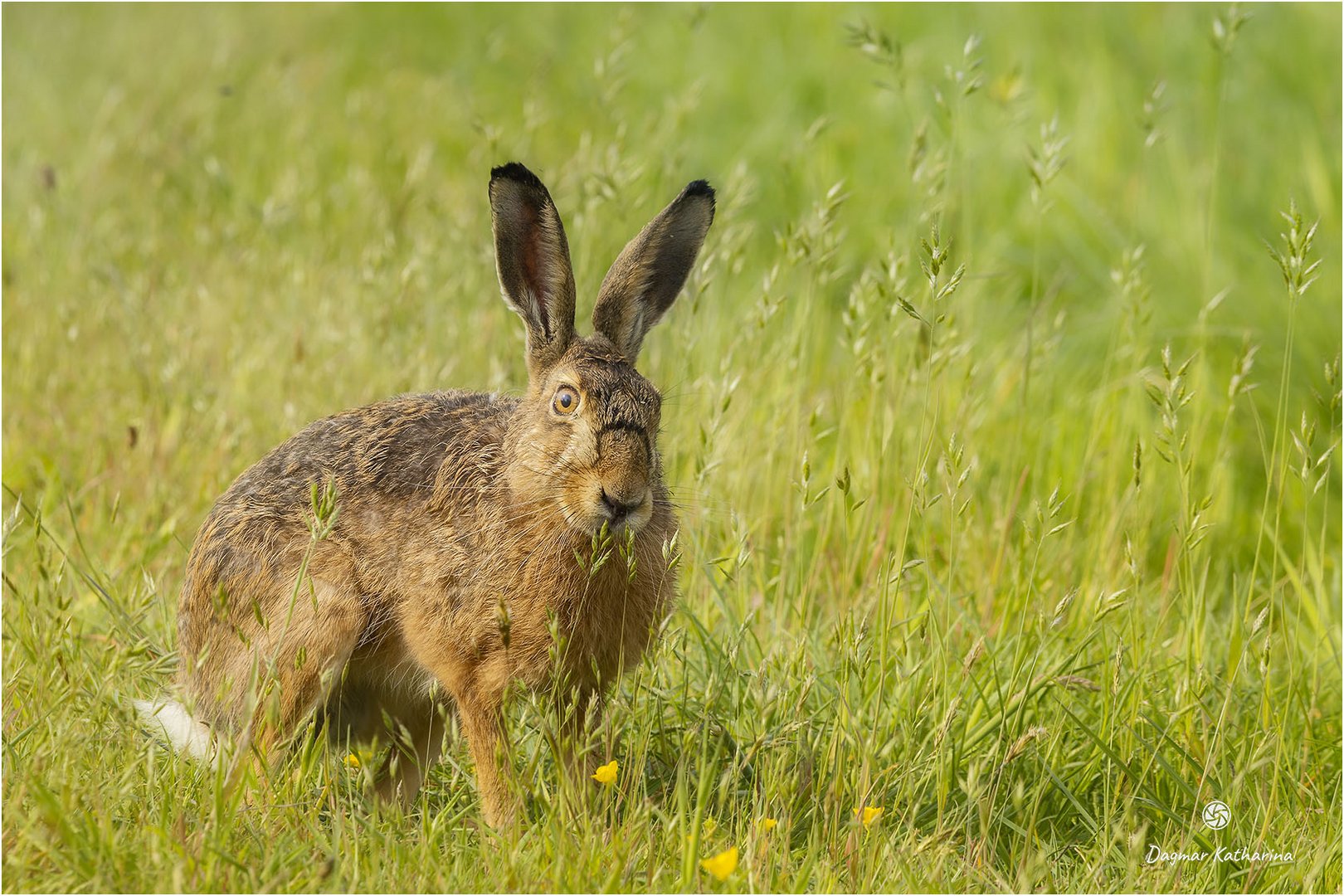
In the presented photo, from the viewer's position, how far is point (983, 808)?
3254mm

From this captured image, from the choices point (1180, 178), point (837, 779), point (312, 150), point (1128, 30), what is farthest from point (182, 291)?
point (1128, 30)

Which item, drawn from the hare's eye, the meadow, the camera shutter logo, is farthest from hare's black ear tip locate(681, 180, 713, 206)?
the camera shutter logo

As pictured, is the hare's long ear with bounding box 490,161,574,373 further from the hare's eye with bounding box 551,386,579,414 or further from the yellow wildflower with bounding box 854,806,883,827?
the yellow wildflower with bounding box 854,806,883,827

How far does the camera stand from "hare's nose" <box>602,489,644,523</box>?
366 cm

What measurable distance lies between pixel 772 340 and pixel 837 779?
122 inches

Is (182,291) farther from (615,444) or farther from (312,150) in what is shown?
(615,444)

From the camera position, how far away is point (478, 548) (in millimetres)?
4023

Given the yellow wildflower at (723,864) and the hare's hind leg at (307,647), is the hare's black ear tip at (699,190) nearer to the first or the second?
the hare's hind leg at (307,647)

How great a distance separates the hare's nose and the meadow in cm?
29

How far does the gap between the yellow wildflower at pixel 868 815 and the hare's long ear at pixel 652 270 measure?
157cm

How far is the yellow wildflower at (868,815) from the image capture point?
3342mm

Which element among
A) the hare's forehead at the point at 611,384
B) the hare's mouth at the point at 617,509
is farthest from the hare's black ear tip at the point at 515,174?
the hare's mouth at the point at 617,509

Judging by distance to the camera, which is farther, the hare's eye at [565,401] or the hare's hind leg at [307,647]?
the hare's eye at [565,401]

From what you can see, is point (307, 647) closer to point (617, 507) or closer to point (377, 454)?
point (377, 454)
